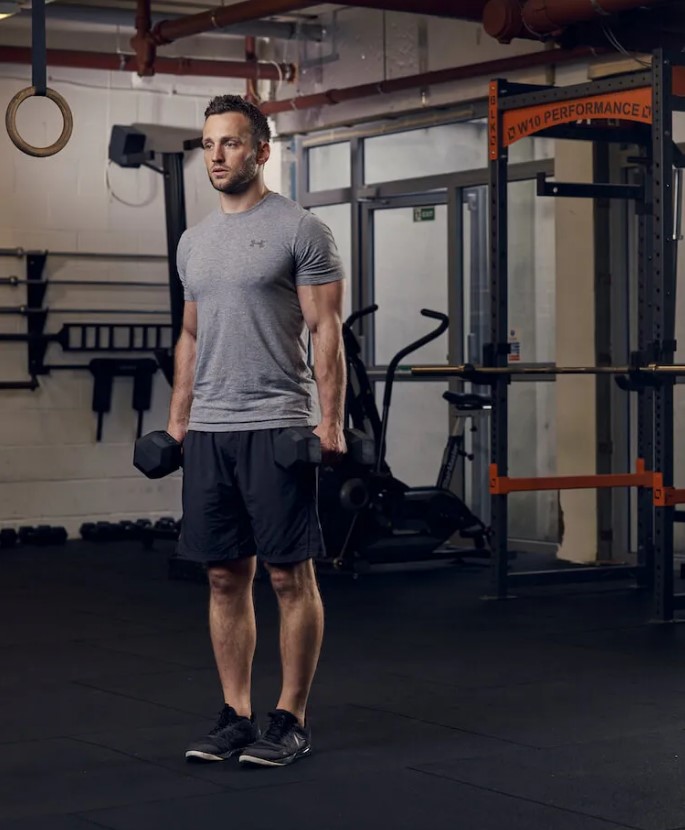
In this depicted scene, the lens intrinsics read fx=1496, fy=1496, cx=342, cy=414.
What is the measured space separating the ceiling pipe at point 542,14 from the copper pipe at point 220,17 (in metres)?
1.27

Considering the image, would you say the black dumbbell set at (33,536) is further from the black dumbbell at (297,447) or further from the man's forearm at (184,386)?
the black dumbbell at (297,447)

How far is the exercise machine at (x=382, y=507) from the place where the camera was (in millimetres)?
6770

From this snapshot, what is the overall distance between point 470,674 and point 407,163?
14.8 feet

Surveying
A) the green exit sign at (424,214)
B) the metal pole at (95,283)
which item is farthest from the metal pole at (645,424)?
the metal pole at (95,283)

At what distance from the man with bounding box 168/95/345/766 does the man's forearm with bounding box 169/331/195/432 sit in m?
0.10

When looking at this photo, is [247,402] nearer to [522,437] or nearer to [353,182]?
[522,437]

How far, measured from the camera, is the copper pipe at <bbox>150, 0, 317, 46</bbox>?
290 inches

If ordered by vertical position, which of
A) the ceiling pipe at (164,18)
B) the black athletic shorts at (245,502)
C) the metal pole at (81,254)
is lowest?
the black athletic shorts at (245,502)

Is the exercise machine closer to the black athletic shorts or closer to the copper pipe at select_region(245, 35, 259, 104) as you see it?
the copper pipe at select_region(245, 35, 259, 104)

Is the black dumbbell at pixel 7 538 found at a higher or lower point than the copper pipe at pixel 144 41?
lower

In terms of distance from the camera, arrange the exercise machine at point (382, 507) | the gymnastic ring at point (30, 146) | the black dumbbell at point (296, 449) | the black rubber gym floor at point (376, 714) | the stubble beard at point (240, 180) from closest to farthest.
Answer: the black rubber gym floor at point (376, 714)
the black dumbbell at point (296, 449)
the stubble beard at point (240, 180)
the gymnastic ring at point (30, 146)
the exercise machine at point (382, 507)

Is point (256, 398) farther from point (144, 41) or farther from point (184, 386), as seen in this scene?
point (144, 41)

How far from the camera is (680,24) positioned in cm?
603

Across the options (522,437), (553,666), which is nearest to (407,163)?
(522,437)
